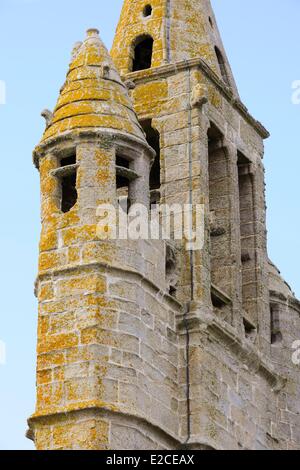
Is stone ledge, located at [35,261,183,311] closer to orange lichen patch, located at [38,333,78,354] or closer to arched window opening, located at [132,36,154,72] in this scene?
orange lichen patch, located at [38,333,78,354]

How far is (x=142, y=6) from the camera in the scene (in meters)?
31.7

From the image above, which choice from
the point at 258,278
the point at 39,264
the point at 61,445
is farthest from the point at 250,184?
the point at 61,445

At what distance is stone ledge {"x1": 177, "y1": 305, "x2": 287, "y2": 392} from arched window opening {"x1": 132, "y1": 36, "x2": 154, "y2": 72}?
5103 millimetres

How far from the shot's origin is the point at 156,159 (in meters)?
30.7

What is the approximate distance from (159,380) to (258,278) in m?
4.45

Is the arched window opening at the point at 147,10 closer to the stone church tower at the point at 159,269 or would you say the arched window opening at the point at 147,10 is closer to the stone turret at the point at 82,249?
the stone church tower at the point at 159,269

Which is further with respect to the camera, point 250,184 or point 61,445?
point 250,184

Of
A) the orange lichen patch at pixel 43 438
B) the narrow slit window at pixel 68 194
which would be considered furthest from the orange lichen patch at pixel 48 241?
the orange lichen patch at pixel 43 438

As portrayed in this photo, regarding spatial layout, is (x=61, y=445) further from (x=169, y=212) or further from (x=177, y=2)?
(x=177, y=2)

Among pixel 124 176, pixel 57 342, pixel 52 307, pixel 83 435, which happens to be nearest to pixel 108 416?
pixel 83 435

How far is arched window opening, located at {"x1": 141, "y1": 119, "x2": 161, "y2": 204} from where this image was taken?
30094 mm

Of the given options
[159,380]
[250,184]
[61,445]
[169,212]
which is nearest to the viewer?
[61,445]

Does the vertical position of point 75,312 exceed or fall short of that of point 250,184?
it falls short

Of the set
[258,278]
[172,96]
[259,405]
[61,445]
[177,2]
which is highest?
[177,2]
